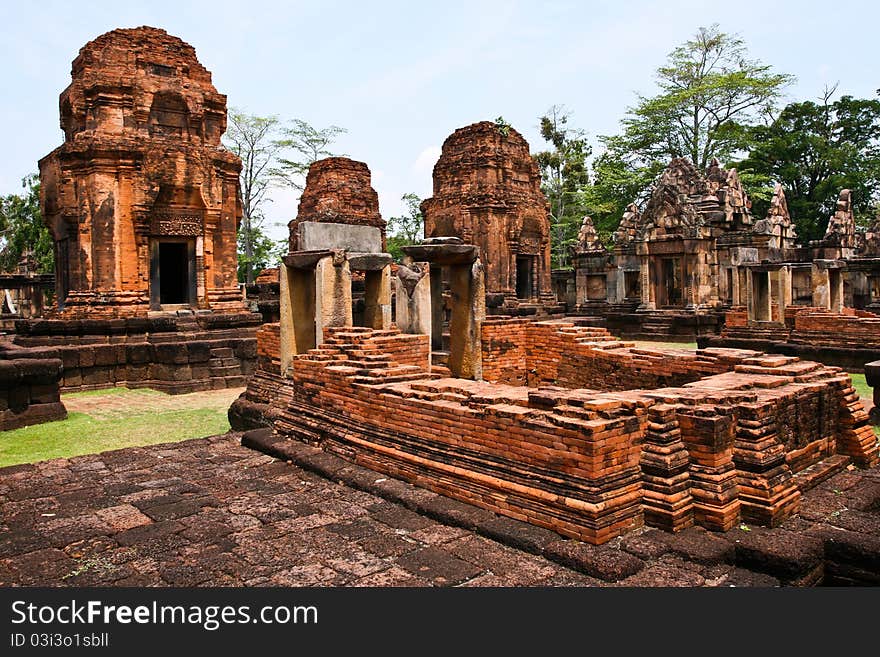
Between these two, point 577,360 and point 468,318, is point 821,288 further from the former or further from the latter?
point 468,318

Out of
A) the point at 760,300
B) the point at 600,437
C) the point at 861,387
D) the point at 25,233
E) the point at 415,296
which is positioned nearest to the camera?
the point at 600,437

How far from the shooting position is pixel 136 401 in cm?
1161

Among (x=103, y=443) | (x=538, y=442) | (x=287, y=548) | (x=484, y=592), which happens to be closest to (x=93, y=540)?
(x=287, y=548)

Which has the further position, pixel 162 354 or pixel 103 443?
pixel 162 354

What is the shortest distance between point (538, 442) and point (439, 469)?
100 cm

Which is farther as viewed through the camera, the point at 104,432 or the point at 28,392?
the point at 28,392

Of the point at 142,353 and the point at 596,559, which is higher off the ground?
the point at 142,353

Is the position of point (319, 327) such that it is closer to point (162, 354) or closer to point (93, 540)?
point (93, 540)

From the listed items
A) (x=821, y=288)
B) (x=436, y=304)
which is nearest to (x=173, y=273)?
(x=436, y=304)

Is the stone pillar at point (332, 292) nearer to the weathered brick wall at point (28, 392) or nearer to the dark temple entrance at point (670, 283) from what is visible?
the weathered brick wall at point (28, 392)

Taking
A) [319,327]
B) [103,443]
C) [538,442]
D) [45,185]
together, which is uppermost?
[45,185]

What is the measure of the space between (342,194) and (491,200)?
18.9 feet

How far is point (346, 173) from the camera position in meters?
25.2

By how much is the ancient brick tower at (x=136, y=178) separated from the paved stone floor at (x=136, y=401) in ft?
7.51
